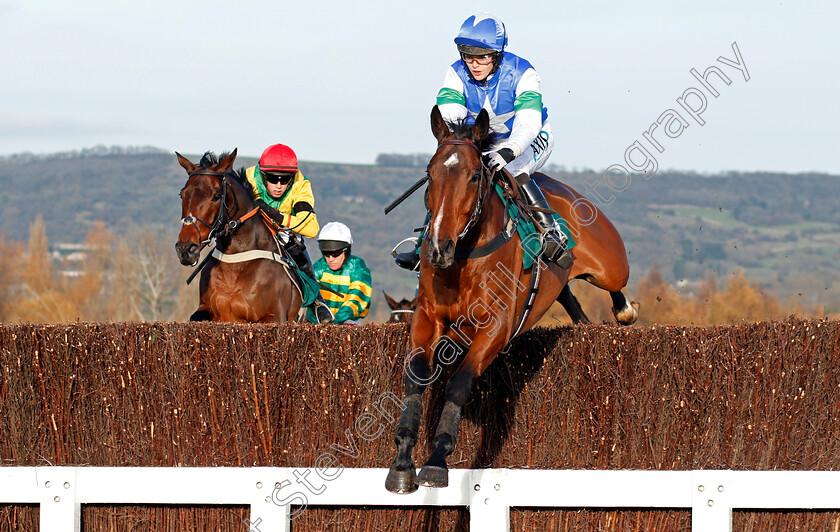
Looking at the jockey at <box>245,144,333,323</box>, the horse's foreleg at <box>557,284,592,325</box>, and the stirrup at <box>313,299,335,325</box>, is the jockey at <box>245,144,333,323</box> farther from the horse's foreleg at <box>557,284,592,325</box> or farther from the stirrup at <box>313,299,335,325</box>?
the horse's foreleg at <box>557,284,592,325</box>

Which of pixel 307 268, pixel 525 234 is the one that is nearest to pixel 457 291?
pixel 525 234

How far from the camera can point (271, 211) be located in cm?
838

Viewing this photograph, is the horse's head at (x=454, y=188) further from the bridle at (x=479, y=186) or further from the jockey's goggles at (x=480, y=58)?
the jockey's goggles at (x=480, y=58)

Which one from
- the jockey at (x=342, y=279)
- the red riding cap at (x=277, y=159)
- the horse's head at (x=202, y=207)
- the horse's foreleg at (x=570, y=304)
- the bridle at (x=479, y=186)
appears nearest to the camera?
the bridle at (x=479, y=186)

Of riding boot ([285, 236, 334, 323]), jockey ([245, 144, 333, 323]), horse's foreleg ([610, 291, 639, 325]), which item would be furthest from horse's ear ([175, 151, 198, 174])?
horse's foreleg ([610, 291, 639, 325])

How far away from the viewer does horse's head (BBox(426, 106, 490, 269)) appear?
473 centimetres

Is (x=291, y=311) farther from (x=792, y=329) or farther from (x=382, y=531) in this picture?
(x=792, y=329)

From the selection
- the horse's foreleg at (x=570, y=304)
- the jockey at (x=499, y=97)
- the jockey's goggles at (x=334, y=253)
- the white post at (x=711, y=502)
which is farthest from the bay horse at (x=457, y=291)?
the jockey's goggles at (x=334, y=253)

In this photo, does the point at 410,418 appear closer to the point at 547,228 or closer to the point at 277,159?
the point at 547,228

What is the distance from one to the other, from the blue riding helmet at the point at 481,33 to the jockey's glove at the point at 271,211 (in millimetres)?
3060

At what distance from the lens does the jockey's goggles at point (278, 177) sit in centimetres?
858

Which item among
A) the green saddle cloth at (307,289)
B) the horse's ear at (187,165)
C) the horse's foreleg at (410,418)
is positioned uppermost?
the horse's ear at (187,165)

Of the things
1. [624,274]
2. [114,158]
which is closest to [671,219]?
[114,158]

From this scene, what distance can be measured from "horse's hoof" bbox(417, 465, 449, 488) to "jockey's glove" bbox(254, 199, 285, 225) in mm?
4176
